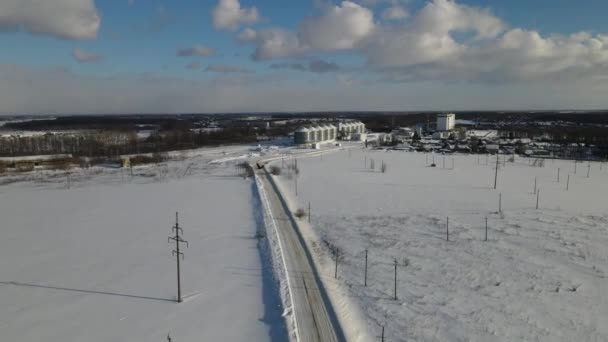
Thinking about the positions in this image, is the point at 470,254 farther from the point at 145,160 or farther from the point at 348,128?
the point at 348,128

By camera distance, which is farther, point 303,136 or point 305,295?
point 303,136

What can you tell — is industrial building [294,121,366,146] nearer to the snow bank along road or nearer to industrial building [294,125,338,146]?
industrial building [294,125,338,146]

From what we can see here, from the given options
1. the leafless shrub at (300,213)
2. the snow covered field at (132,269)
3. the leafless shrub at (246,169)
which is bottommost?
the snow covered field at (132,269)

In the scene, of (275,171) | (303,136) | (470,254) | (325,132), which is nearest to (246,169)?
(275,171)

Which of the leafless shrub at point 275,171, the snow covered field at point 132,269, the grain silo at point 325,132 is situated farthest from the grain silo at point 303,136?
the snow covered field at point 132,269

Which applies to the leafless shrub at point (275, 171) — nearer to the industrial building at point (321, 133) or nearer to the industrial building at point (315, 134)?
the industrial building at point (321, 133)

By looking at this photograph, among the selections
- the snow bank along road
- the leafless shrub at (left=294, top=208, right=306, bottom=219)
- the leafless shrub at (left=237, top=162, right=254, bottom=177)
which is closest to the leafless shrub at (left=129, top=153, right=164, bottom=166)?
the leafless shrub at (left=237, top=162, right=254, bottom=177)
